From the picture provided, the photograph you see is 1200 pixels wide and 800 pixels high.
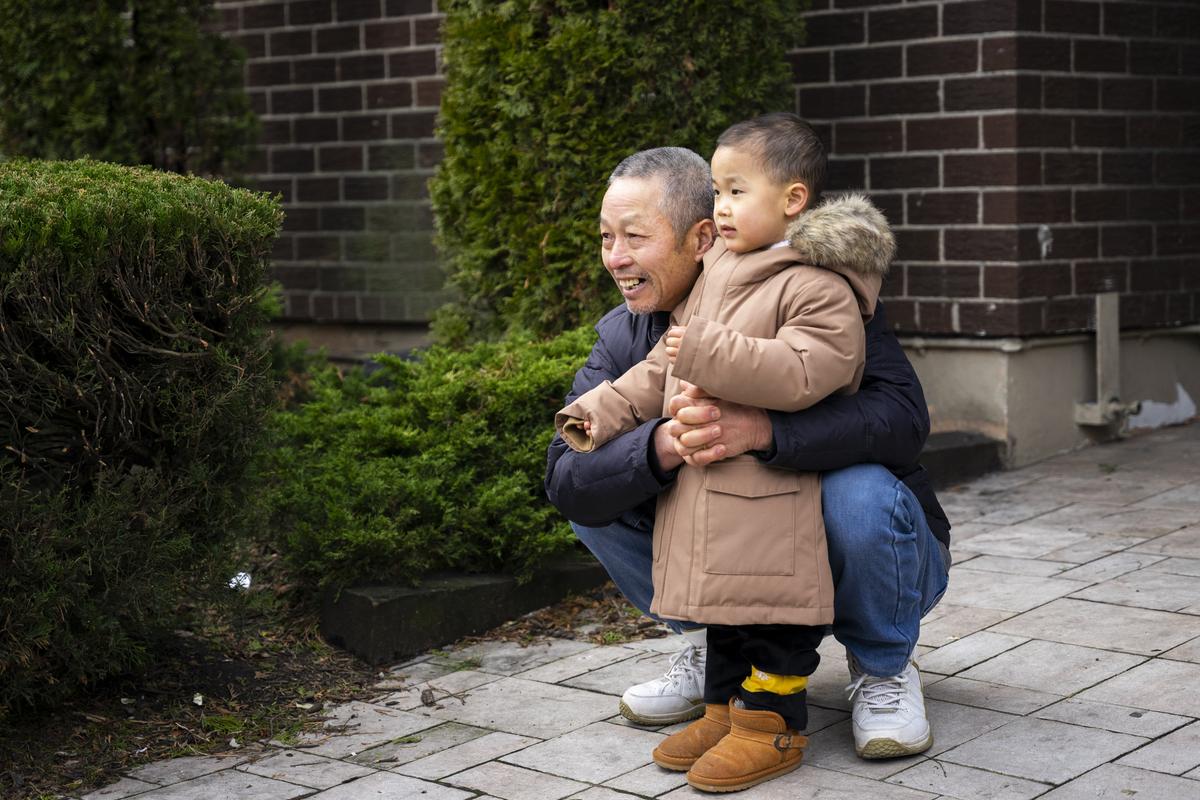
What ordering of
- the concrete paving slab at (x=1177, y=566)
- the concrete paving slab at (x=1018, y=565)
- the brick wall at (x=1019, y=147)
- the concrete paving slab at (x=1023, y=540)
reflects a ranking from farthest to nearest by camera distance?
the brick wall at (x=1019, y=147), the concrete paving slab at (x=1023, y=540), the concrete paving slab at (x=1018, y=565), the concrete paving slab at (x=1177, y=566)

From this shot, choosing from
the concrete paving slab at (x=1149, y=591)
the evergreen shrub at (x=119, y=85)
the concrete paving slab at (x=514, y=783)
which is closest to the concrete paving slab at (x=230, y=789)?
the concrete paving slab at (x=514, y=783)

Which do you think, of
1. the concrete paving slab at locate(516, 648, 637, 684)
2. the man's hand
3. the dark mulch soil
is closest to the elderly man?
the man's hand

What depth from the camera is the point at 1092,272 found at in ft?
22.4

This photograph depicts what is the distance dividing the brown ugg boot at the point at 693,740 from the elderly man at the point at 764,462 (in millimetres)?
274

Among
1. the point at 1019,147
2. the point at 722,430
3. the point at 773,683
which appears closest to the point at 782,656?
the point at 773,683

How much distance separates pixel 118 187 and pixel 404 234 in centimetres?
482

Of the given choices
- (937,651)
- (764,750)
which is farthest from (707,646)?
(937,651)

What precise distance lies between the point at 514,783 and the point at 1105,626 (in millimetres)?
1873

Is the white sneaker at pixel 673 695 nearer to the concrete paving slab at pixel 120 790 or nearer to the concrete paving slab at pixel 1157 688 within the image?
the concrete paving slab at pixel 1157 688

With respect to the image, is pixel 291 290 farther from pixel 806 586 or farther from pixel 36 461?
pixel 806 586

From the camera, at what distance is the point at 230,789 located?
11.7 feet

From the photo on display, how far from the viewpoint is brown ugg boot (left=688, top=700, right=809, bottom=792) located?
333 centimetres

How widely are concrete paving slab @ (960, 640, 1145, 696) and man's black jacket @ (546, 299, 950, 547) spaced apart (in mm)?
494

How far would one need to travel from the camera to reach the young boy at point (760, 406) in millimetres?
3248
